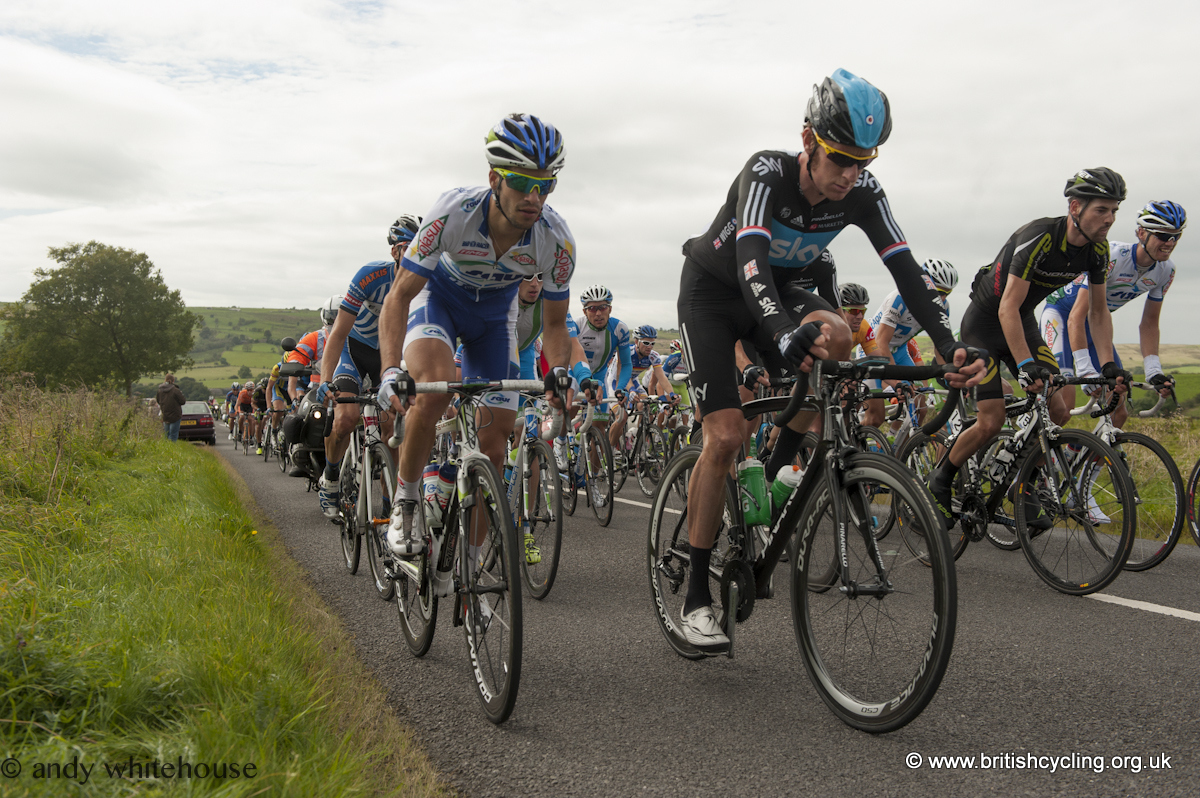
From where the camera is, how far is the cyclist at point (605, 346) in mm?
9695

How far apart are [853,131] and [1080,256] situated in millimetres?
3085

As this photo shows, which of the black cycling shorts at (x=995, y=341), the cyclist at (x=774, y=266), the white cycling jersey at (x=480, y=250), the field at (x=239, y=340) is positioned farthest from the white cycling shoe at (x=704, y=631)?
the field at (x=239, y=340)

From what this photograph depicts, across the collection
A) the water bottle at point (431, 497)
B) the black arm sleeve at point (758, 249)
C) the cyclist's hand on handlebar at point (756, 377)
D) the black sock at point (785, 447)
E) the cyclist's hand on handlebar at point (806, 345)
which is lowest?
the water bottle at point (431, 497)

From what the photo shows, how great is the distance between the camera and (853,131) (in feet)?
10.2

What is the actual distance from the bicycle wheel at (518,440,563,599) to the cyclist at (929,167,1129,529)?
2.42 m

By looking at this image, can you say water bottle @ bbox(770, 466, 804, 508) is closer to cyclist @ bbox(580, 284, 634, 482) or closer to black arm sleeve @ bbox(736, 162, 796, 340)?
black arm sleeve @ bbox(736, 162, 796, 340)

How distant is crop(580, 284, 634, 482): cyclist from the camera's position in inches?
382

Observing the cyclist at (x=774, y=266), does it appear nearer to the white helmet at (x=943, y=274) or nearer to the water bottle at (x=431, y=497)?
the water bottle at (x=431, y=497)

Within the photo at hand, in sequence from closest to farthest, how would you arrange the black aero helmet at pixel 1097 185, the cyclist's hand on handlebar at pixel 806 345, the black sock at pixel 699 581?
the cyclist's hand on handlebar at pixel 806 345 < the black sock at pixel 699 581 < the black aero helmet at pixel 1097 185

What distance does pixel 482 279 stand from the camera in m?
4.25

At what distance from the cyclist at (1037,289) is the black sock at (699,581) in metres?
2.11

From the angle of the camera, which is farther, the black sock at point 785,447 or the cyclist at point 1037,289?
the cyclist at point 1037,289

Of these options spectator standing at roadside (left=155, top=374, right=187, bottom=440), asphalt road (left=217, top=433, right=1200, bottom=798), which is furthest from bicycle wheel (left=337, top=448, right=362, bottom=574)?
spectator standing at roadside (left=155, top=374, right=187, bottom=440)

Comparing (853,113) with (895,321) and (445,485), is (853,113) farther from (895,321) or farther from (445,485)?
(895,321)
